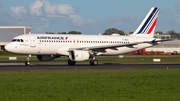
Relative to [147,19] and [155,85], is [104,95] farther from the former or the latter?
[147,19]

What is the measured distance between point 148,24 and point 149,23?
25cm

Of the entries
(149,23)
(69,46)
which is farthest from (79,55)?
(149,23)

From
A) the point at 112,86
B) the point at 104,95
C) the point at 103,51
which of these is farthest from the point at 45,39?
the point at 104,95

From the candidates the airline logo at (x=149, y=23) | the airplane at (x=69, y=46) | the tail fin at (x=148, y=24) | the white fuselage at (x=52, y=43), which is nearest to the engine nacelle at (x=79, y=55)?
the airplane at (x=69, y=46)

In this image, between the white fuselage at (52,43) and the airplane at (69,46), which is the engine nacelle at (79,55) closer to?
the airplane at (69,46)

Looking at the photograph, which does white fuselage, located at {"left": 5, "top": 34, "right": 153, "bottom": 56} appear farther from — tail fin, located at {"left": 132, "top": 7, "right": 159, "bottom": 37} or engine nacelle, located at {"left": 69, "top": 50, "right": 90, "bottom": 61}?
tail fin, located at {"left": 132, "top": 7, "right": 159, "bottom": 37}

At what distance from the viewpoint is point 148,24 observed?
147 ft

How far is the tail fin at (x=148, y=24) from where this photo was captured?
44.7 metres

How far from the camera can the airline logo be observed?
44688 millimetres

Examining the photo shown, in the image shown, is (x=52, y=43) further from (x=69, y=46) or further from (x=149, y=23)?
(x=149, y=23)

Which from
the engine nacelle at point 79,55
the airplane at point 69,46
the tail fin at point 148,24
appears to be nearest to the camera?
the engine nacelle at point 79,55

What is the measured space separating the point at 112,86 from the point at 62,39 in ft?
73.9

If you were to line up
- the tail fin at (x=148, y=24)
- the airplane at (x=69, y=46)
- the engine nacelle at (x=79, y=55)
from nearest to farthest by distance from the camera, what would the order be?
the engine nacelle at (x=79, y=55)
the airplane at (x=69, y=46)
the tail fin at (x=148, y=24)

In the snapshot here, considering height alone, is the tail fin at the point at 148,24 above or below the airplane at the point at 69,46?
above
